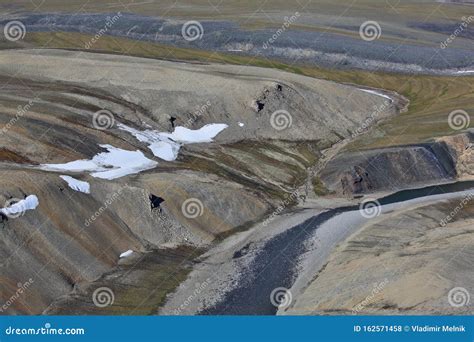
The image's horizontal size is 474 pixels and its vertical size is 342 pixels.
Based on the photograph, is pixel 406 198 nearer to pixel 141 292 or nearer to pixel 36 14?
pixel 141 292

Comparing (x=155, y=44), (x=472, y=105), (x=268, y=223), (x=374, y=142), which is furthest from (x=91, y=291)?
(x=155, y=44)

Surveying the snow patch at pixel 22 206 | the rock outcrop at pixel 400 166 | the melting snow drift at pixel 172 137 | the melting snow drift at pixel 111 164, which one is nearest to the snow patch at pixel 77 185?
the melting snow drift at pixel 111 164

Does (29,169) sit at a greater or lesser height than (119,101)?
lesser

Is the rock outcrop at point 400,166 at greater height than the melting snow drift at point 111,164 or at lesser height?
greater

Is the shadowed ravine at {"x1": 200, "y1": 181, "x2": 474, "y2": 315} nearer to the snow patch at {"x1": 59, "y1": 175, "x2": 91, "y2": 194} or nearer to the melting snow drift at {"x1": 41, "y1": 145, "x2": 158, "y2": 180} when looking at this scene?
the snow patch at {"x1": 59, "y1": 175, "x2": 91, "y2": 194}

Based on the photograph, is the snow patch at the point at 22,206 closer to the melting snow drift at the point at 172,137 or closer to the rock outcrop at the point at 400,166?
the melting snow drift at the point at 172,137

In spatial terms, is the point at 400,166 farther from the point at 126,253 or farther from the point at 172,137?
the point at 126,253
